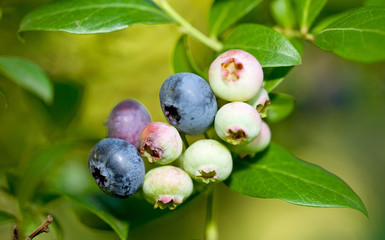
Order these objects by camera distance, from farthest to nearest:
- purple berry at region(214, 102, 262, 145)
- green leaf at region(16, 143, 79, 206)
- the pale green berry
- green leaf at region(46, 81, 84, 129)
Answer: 1. green leaf at region(46, 81, 84, 129)
2. green leaf at region(16, 143, 79, 206)
3. the pale green berry
4. purple berry at region(214, 102, 262, 145)

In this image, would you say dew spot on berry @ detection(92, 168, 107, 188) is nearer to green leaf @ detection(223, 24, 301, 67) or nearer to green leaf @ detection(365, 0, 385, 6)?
green leaf @ detection(223, 24, 301, 67)

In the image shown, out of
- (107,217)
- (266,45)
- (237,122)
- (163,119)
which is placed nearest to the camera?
(237,122)

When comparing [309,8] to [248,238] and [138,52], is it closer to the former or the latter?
[138,52]

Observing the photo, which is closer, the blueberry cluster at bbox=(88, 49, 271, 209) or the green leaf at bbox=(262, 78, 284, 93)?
Result: the blueberry cluster at bbox=(88, 49, 271, 209)

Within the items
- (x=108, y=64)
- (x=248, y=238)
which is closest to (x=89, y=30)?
(x=108, y=64)

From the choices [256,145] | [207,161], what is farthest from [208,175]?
[256,145]

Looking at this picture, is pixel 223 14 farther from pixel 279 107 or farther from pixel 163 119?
pixel 163 119

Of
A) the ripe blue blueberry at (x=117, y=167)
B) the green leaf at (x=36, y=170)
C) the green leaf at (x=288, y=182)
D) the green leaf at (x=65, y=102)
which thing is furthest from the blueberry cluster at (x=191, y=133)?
the green leaf at (x=65, y=102)

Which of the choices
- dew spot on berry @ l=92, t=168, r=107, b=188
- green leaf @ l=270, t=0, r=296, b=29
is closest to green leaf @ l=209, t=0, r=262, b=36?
green leaf @ l=270, t=0, r=296, b=29
